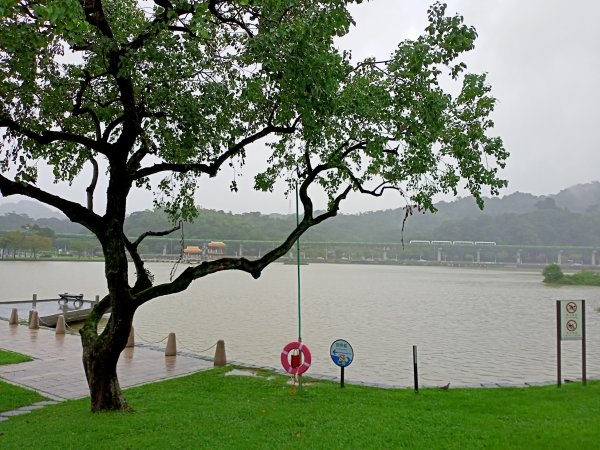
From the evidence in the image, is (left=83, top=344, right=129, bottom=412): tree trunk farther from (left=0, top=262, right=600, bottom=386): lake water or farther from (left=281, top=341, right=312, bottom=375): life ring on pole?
(left=0, top=262, right=600, bottom=386): lake water

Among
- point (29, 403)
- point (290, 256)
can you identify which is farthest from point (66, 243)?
point (29, 403)

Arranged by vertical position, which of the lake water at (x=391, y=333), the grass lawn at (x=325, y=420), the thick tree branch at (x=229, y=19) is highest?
the thick tree branch at (x=229, y=19)

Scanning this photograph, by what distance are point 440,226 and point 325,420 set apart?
112 metres

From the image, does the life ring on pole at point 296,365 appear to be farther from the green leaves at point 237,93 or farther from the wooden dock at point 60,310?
the wooden dock at point 60,310

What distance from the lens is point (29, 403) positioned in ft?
25.8

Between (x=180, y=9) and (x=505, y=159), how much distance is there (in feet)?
14.6

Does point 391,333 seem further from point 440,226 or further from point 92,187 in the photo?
point 440,226

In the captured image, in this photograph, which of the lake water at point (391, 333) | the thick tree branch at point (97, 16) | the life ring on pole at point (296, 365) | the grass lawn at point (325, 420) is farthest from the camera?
the lake water at point (391, 333)

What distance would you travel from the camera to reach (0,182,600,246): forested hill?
83.1 meters

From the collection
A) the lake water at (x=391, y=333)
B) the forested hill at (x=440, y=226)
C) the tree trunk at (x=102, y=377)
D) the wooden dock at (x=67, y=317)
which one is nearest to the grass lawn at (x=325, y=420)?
the tree trunk at (x=102, y=377)

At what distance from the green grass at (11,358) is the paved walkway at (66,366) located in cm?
22

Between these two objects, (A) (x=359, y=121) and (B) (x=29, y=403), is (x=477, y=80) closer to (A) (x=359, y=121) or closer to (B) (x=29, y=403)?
(A) (x=359, y=121)

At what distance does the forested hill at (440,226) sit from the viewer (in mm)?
83125

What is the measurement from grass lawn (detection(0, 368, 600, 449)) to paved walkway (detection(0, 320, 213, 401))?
1513mm
